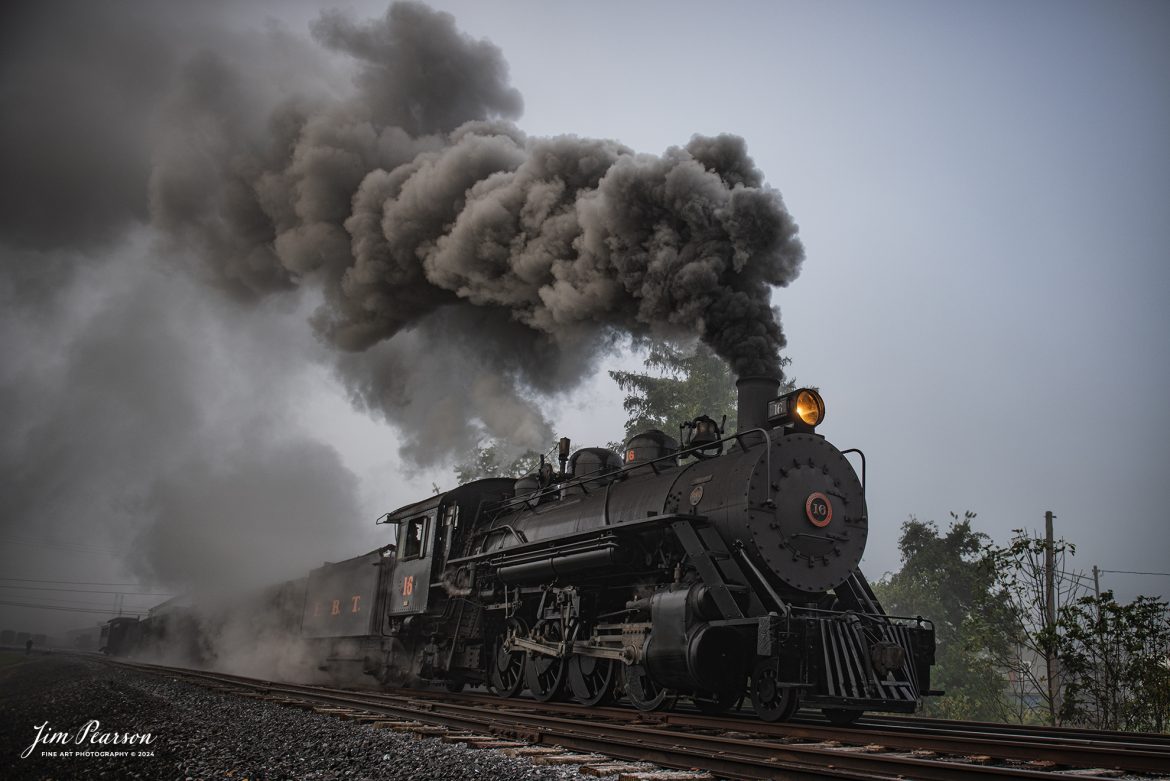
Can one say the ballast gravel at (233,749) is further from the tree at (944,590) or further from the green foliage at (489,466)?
the green foliage at (489,466)

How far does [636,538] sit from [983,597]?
8.06m

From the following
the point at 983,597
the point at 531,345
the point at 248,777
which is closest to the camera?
the point at 248,777

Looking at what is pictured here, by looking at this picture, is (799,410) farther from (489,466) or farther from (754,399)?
(489,466)

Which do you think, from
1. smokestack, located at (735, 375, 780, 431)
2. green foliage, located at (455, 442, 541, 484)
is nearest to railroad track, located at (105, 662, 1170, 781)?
smokestack, located at (735, 375, 780, 431)

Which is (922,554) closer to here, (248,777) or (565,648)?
(565,648)

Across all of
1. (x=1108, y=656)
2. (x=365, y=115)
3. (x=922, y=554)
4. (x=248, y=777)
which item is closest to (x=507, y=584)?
(x=248, y=777)

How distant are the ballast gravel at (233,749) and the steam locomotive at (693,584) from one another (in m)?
2.77

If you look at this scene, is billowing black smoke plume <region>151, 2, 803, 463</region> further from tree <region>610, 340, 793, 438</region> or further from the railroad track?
tree <region>610, 340, 793, 438</region>

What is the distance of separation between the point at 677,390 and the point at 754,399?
2309 cm

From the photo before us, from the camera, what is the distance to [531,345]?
14.8m

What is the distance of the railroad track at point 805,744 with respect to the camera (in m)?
4.38

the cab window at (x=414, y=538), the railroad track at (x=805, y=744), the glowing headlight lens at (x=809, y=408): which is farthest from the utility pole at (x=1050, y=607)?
the cab window at (x=414, y=538)

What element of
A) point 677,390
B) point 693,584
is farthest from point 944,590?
point 693,584

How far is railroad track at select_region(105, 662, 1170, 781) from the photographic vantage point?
14.4 feet
